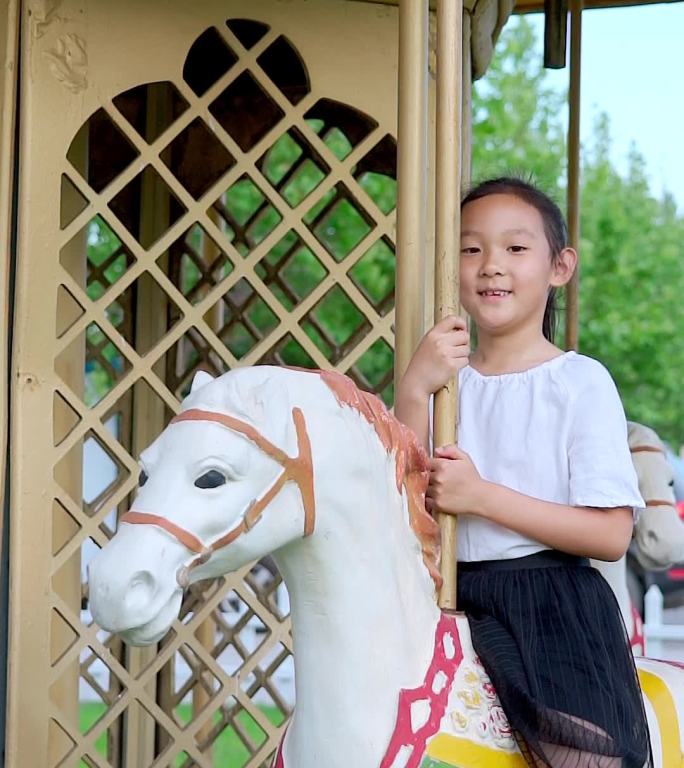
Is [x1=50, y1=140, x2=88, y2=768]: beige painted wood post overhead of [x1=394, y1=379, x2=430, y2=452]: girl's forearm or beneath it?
beneath

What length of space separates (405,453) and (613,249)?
47.5 ft

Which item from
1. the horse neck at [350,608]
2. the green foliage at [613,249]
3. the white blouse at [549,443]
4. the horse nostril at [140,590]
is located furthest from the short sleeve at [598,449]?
the green foliage at [613,249]

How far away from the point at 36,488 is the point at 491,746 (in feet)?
4.48

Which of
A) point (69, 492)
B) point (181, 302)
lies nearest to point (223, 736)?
point (69, 492)

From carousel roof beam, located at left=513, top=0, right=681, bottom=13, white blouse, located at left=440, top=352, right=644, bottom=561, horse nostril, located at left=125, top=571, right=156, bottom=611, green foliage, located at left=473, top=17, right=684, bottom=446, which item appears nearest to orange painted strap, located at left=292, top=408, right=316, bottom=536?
horse nostril, located at left=125, top=571, right=156, bottom=611

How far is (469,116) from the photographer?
328 centimetres

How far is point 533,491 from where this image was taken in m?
2.29

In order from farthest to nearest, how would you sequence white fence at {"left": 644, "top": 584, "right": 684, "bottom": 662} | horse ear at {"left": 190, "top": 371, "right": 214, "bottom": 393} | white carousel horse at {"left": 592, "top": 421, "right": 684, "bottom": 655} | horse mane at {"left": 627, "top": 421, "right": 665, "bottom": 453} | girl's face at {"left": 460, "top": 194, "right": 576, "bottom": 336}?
white fence at {"left": 644, "top": 584, "right": 684, "bottom": 662}, horse mane at {"left": 627, "top": 421, "right": 665, "bottom": 453}, white carousel horse at {"left": 592, "top": 421, "right": 684, "bottom": 655}, girl's face at {"left": 460, "top": 194, "right": 576, "bottom": 336}, horse ear at {"left": 190, "top": 371, "right": 214, "bottom": 393}

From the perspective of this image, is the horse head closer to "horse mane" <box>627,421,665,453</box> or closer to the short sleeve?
the short sleeve

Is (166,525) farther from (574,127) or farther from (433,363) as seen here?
(574,127)

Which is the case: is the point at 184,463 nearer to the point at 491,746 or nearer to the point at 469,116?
the point at 491,746

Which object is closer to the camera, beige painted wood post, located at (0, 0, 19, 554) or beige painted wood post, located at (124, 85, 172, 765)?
beige painted wood post, located at (0, 0, 19, 554)

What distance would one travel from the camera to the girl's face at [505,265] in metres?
2.35

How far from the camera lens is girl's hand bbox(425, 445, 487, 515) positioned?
7.22 feet
